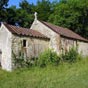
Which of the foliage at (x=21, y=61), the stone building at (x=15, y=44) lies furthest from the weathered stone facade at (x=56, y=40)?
the foliage at (x=21, y=61)

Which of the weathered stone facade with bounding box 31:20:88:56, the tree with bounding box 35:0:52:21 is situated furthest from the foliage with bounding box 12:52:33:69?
the tree with bounding box 35:0:52:21

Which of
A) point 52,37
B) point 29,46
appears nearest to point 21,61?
point 29,46

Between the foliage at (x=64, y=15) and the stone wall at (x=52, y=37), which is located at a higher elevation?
the foliage at (x=64, y=15)

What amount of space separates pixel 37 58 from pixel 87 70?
10.6 m

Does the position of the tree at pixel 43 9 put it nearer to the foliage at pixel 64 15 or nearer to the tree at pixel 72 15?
the foliage at pixel 64 15

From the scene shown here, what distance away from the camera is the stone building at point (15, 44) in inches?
1219

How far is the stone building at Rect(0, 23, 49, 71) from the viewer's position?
30953mm

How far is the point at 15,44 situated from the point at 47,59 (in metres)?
3.74

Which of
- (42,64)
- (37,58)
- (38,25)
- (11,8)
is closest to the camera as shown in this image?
(42,64)

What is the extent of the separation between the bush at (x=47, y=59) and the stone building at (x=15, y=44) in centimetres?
158

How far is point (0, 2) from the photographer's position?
53.8m

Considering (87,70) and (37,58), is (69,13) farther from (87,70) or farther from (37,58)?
(87,70)

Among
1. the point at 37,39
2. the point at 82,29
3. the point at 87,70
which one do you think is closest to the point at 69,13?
the point at 82,29

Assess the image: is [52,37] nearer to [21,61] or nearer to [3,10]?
[21,61]
